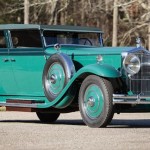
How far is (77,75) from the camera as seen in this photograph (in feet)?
37.5

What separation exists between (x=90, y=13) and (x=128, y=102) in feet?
83.3

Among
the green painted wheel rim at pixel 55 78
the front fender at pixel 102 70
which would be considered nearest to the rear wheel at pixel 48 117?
the green painted wheel rim at pixel 55 78

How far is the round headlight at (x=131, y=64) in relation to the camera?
11.2 metres

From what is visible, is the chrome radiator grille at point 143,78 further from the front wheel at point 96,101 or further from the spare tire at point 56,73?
the spare tire at point 56,73

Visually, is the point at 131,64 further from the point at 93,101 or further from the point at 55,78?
the point at 55,78

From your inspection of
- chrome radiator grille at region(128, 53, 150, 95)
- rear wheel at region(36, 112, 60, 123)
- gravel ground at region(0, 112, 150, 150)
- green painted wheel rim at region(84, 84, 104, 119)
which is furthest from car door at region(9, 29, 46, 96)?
chrome radiator grille at region(128, 53, 150, 95)

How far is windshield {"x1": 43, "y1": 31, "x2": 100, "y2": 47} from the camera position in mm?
12977

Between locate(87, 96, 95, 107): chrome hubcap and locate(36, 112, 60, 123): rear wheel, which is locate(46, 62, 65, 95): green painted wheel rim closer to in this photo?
locate(87, 96, 95, 107): chrome hubcap

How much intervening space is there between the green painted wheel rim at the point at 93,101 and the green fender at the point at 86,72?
286 mm

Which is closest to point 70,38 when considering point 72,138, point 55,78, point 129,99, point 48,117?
point 55,78

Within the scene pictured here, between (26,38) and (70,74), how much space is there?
1821 mm

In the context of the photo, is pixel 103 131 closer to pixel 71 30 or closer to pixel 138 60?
pixel 138 60

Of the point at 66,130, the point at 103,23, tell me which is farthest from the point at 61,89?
the point at 103,23

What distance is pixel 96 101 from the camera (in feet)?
37.2
